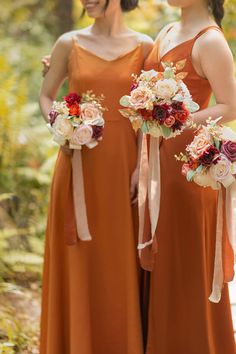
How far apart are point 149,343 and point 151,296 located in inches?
10.2

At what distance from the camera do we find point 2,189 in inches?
294

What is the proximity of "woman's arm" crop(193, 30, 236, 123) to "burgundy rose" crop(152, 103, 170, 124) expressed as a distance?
0.25 metres

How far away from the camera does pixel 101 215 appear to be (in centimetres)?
428

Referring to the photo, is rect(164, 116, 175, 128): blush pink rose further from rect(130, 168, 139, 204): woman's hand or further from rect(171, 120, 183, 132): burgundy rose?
rect(130, 168, 139, 204): woman's hand

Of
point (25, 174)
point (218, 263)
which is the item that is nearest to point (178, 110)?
point (218, 263)

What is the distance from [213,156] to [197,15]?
82 cm

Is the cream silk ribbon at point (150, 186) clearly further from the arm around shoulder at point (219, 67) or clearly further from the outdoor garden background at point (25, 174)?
the outdoor garden background at point (25, 174)

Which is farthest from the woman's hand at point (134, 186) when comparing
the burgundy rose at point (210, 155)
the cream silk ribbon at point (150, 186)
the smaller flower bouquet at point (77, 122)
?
the burgundy rose at point (210, 155)

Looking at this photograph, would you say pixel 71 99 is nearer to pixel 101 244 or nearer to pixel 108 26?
pixel 108 26

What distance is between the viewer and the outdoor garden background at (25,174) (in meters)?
5.95

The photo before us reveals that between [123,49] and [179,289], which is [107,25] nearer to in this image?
[123,49]

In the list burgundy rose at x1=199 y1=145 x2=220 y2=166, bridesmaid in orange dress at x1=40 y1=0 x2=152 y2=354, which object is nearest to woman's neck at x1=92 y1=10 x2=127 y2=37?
bridesmaid in orange dress at x1=40 y1=0 x2=152 y2=354

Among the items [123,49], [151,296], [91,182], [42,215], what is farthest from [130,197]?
[42,215]

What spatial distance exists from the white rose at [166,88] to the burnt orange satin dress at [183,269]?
0.37m
